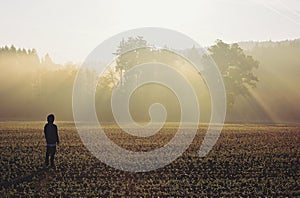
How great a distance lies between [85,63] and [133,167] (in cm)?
9863

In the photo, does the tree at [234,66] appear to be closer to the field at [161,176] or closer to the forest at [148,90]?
the forest at [148,90]

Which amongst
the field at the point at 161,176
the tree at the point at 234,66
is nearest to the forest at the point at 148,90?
the tree at the point at 234,66

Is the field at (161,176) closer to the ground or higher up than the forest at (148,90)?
A: closer to the ground

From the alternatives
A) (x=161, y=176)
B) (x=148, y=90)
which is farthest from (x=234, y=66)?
(x=161, y=176)

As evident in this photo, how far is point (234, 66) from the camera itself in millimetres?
84062

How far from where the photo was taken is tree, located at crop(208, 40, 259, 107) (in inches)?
3241

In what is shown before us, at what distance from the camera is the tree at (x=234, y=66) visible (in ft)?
270

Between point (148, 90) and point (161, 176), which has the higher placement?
point (148, 90)

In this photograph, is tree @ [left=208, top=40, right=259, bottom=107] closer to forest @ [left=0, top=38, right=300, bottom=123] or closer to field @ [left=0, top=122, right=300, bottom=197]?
forest @ [left=0, top=38, right=300, bottom=123]

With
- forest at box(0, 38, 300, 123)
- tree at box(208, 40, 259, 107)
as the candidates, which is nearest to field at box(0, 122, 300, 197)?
forest at box(0, 38, 300, 123)

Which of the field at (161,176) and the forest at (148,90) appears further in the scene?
the forest at (148,90)

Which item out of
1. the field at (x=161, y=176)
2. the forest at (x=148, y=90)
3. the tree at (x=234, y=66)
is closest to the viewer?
the field at (x=161, y=176)

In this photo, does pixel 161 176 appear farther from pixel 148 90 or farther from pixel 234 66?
pixel 148 90

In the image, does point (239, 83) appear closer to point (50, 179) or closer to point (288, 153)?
point (288, 153)
